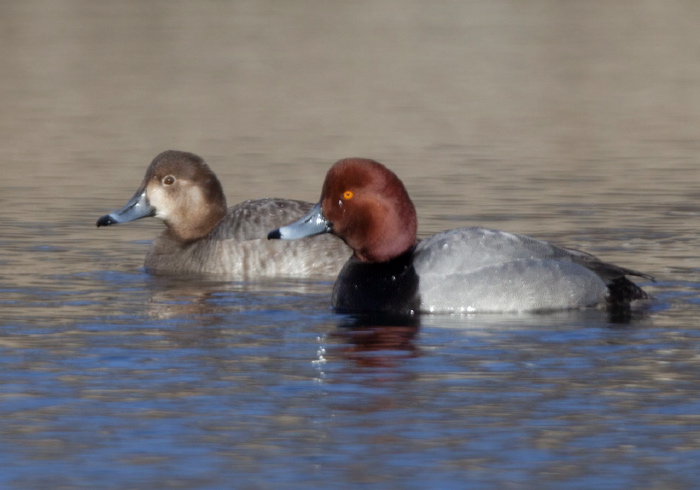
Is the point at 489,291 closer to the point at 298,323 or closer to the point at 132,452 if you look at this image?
the point at 298,323

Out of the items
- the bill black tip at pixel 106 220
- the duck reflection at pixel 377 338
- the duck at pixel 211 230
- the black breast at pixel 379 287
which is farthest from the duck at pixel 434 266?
the bill black tip at pixel 106 220

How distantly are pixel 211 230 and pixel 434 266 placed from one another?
343 cm

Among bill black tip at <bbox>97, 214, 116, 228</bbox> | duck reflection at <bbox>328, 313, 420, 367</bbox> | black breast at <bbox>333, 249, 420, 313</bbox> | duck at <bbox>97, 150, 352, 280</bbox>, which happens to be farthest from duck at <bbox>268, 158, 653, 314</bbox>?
bill black tip at <bbox>97, 214, 116, 228</bbox>

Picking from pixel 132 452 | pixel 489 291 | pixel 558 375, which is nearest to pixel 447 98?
pixel 489 291

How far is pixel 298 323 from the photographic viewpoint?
10500 mm

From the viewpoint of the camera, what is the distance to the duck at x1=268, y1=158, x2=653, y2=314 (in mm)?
10508

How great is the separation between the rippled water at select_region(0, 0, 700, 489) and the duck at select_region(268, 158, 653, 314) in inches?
7.8

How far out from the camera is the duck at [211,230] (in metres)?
13.0

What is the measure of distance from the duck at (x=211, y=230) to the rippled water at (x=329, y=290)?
13.8 inches

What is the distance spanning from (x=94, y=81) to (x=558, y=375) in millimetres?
19862

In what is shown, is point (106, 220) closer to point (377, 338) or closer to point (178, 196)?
point (178, 196)

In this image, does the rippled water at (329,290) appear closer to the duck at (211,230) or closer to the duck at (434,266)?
the duck at (434,266)

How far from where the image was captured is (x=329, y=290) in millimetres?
12016

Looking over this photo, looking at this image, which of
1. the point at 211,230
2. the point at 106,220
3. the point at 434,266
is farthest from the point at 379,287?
the point at 106,220
